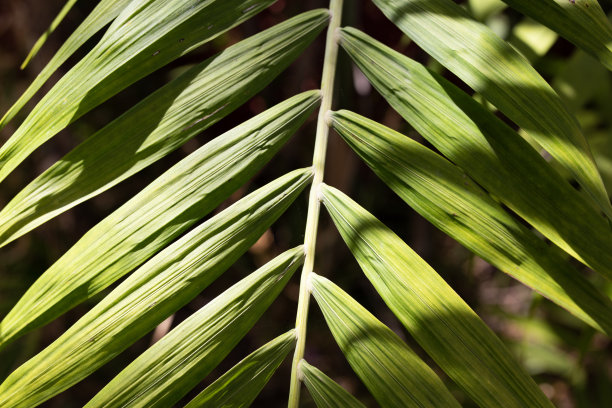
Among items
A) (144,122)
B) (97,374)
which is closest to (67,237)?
(97,374)

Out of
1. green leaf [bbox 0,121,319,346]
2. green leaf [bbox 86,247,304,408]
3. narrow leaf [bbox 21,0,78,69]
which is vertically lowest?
green leaf [bbox 86,247,304,408]

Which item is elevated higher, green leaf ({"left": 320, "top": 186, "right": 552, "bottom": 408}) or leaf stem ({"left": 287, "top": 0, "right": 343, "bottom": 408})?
leaf stem ({"left": 287, "top": 0, "right": 343, "bottom": 408})

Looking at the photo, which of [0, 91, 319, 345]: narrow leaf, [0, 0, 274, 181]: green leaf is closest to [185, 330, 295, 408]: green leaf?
[0, 91, 319, 345]: narrow leaf

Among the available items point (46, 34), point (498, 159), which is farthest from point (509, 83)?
point (46, 34)

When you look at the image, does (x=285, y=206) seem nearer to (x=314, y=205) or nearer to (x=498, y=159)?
(x=314, y=205)

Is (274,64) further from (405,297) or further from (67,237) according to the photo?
(67,237)

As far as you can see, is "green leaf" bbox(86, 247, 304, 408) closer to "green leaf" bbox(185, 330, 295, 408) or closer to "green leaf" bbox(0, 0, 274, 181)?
"green leaf" bbox(185, 330, 295, 408)

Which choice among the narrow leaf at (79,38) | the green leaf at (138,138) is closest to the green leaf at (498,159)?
the green leaf at (138,138)
